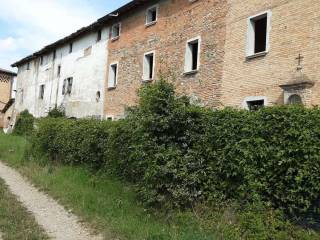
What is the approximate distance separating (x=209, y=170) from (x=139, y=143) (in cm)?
177

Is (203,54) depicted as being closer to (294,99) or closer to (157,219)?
(294,99)

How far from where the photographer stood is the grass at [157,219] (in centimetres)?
730

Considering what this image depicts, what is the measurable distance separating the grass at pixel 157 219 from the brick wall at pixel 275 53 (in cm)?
564

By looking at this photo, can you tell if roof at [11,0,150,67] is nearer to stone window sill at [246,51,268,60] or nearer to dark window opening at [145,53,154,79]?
dark window opening at [145,53,154,79]

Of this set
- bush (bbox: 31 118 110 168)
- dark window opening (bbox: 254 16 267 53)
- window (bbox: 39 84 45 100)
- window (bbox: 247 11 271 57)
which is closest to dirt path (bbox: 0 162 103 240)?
bush (bbox: 31 118 110 168)

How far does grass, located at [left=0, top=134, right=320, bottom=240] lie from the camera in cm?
730

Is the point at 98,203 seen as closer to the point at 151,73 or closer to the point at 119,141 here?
the point at 119,141

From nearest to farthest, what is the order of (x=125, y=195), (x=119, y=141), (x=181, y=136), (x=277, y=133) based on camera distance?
(x=277, y=133) → (x=181, y=136) → (x=125, y=195) → (x=119, y=141)

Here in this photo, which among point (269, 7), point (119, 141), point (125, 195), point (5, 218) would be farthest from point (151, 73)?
point (5, 218)

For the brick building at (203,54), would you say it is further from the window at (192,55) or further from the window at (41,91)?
the window at (41,91)

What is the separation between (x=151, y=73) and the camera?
23.0m

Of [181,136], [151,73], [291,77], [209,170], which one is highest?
[151,73]

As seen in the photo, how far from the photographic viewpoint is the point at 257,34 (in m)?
16.1

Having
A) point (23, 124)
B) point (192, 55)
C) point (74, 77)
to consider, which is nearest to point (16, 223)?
point (192, 55)
